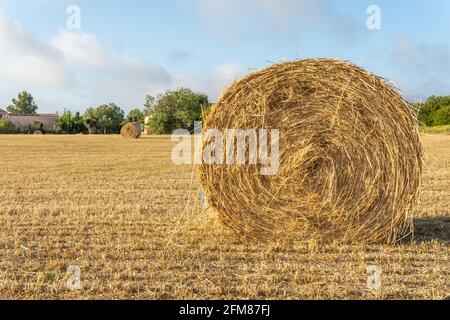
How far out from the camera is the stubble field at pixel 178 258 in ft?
14.9

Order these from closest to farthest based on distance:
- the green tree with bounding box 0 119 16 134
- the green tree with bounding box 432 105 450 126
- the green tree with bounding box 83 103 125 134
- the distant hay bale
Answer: the distant hay bale
the green tree with bounding box 432 105 450 126
the green tree with bounding box 0 119 16 134
the green tree with bounding box 83 103 125 134

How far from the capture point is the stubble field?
455cm

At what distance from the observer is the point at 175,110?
206 feet

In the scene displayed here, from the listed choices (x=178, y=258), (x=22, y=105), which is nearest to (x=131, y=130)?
(x=178, y=258)

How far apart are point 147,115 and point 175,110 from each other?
555 inches

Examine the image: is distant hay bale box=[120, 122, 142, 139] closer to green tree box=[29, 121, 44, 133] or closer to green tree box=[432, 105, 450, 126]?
green tree box=[432, 105, 450, 126]

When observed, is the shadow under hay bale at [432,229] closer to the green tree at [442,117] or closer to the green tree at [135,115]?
the green tree at [442,117]

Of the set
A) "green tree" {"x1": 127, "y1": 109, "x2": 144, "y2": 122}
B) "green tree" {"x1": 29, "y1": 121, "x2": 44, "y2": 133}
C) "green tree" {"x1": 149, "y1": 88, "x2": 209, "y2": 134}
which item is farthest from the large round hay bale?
"green tree" {"x1": 127, "y1": 109, "x2": 144, "y2": 122}

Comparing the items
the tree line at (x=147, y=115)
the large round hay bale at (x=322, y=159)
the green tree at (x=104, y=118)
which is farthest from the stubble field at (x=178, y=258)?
the green tree at (x=104, y=118)

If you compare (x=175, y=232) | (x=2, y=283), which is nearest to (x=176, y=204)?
(x=175, y=232)

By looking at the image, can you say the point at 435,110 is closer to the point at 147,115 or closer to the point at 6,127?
the point at 147,115

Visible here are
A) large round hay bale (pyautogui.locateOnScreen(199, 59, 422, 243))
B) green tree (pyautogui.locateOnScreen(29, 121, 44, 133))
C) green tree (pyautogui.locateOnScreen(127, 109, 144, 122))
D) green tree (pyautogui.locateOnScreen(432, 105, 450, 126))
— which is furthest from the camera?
green tree (pyautogui.locateOnScreen(127, 109, 144, 122))
